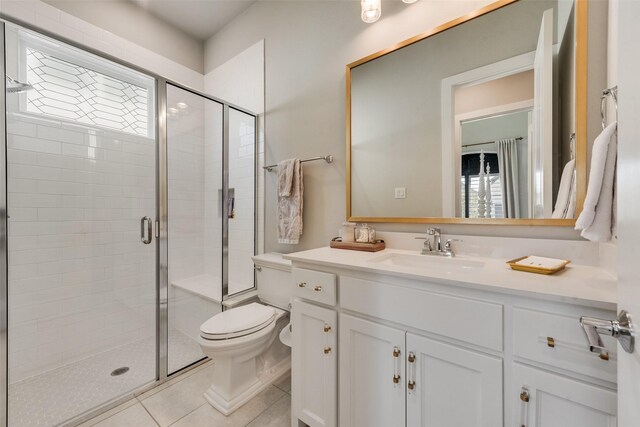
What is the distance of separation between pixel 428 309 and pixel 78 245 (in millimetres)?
2201

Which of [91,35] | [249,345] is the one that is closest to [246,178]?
[249,345]

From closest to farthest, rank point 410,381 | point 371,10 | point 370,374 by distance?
point 410,381, point 370,374, point 371,10

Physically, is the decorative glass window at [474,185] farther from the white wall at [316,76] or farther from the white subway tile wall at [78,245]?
the white subway tile wall at [78,245]

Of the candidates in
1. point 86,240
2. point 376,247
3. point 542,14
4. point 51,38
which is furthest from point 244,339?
point 542,14

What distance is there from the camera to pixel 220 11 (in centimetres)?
239

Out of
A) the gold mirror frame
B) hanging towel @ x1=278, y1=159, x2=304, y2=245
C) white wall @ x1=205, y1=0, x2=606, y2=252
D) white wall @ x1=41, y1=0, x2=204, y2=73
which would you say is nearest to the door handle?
the gold mirror frame

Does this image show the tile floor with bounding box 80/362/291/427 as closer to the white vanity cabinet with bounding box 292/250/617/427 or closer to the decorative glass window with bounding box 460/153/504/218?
the white vanity cabinet with bounding box 292/250/617/427

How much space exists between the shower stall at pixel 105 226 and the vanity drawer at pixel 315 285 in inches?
41.6

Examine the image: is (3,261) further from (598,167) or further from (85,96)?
(598,167)

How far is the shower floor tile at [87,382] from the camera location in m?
1.42

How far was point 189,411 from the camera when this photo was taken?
4.86 feet

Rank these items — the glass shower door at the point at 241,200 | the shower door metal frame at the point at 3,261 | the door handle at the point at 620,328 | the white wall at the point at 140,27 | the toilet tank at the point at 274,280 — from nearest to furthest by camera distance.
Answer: the door handle at the point at 620,328 < the shower door metal frame at the point at 3,261 < the toilet tank at the point at 274,280 < the white wall at the point at 140,27 < the glass shower door at the point at 241,200

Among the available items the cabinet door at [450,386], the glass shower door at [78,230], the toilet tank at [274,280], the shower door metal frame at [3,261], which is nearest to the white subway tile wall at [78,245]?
the glass shower door at [78,230]

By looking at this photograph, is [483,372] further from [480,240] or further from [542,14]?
[542,14]
